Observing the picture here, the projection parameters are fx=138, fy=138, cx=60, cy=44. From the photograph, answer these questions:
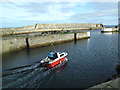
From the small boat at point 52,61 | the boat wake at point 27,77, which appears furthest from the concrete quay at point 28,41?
the boat wake at point 27,77

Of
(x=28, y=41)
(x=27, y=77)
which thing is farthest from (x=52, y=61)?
(x=28, y=41)

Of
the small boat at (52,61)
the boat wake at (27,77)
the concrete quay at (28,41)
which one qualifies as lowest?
the boat wake at (27,77)

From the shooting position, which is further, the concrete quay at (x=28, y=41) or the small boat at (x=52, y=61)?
the concrete quay at (x=28, y=41)

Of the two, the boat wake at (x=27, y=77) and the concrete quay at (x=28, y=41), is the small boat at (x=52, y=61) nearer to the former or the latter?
the boat wake at (x=27, y=77)

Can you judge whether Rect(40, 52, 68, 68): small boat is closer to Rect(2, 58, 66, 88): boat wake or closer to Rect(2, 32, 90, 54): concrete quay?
Rect(2, 58, 66, 88): boat wake

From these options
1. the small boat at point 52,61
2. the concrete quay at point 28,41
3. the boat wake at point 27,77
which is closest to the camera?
the boat wake at point 27,77

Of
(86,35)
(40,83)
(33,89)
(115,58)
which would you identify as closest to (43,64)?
(40,83)

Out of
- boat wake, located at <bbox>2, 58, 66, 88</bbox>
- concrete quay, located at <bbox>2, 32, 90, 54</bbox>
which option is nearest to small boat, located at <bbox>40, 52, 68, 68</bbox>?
boat wake, located at <bbox>2, 58, 66, 88</bbox>

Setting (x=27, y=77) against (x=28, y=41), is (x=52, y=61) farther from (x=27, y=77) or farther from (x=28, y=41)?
(x=28, y=41)

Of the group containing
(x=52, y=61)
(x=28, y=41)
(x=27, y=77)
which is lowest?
(x=27, y=77)

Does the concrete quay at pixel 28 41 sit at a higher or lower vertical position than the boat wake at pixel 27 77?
higher

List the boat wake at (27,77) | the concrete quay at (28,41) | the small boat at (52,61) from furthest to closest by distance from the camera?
the concrete quay at (28,41)
the small boat at (52,61)
the boat wake at (27,77)

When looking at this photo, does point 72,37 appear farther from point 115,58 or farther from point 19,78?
point 19,78

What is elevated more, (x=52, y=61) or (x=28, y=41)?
(x=28, y=41)
